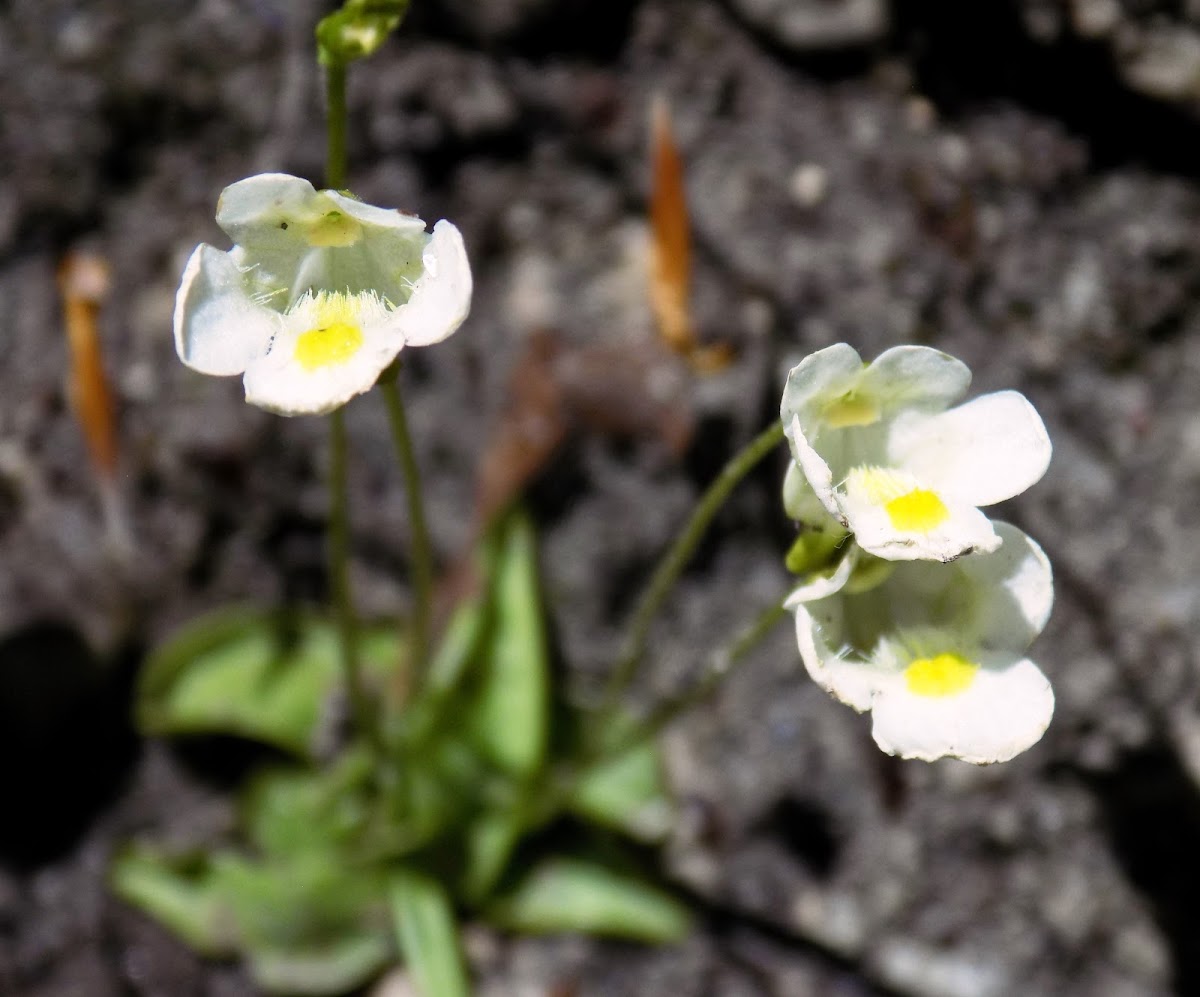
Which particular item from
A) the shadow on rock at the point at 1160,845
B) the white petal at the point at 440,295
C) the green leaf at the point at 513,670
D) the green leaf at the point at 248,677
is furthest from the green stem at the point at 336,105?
the shadow on rock at the point at 1160,845

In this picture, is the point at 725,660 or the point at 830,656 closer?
the point at 830,656

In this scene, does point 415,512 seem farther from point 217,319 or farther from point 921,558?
point 921,558

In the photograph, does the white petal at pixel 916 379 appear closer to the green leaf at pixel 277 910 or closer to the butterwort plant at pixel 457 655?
the butterwort plant at pixel 457 655

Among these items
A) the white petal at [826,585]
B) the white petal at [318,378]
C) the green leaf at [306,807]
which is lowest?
the green leaf at [306,807]

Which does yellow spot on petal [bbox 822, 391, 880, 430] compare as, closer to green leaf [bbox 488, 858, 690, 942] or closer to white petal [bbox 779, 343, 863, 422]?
white petal [bbox 779, 343, 863, 422]

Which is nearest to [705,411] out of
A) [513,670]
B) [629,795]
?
[513,670]

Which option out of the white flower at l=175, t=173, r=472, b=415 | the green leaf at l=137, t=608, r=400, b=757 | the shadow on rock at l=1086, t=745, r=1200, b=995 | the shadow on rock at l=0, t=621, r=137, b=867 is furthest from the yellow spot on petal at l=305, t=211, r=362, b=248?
A: the shadow on rock at l=1086, t=745, r=1200, b=995

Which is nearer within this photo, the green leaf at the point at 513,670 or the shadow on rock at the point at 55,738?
the green leaf at the point at 513,670
